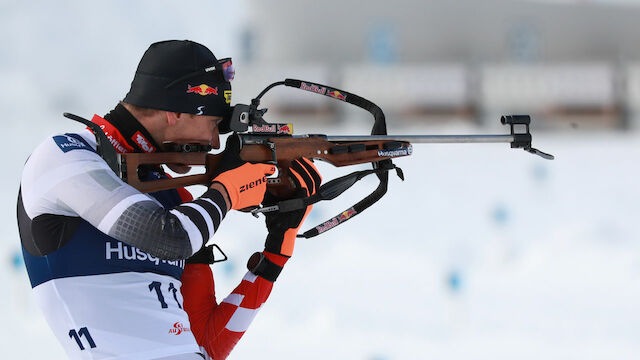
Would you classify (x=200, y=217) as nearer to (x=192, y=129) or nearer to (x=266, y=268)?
(x=192, y=129)

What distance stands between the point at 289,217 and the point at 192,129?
0.43 m

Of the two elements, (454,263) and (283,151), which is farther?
(454,263)

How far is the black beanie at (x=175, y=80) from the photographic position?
174cm

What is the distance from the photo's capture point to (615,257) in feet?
14.1

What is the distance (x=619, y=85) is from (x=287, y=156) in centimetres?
622

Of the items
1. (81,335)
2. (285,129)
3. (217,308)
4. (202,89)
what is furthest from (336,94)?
(81,335)

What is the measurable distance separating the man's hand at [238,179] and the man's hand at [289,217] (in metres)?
0.19

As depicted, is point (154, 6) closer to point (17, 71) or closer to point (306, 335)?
point (17, 71)

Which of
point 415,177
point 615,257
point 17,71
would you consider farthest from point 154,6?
point 615,257

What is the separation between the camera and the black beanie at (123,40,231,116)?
5.72ft

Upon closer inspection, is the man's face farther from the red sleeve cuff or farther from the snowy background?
the snowy background

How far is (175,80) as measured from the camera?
1749 mm

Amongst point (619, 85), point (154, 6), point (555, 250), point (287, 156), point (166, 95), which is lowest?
point (555, 250)

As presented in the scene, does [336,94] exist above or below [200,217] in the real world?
above
